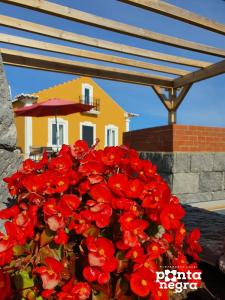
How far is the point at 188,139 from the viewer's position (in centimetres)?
611

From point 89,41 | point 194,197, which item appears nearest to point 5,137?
point 89,41

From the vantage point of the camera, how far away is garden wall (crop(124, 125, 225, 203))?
5914 millimetres

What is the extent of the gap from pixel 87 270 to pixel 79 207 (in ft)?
0.93

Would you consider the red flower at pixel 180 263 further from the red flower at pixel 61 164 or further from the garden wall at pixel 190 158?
the garden wall at pixel 190 158

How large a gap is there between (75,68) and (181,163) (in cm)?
339

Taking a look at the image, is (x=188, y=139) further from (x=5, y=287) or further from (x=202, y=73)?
(x=5, y=287)

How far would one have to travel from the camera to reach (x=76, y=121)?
20797mm

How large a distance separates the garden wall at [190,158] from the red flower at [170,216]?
454cm

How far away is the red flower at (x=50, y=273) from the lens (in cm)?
115

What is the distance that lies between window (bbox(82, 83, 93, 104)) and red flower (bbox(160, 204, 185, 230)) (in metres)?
21.2

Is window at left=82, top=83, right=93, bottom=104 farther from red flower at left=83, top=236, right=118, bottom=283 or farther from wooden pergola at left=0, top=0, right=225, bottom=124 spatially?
red flower at left=83, top=236, right=118, bottom=283

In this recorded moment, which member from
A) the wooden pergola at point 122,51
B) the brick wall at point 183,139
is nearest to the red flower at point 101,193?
the wooden pergola at point 122,51

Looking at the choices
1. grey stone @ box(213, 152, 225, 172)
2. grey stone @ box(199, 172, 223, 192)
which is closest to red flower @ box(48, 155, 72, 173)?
grey stone @ box(199, 172, 223, 192)

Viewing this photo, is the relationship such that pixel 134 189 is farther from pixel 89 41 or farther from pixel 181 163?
pixel 89 41
